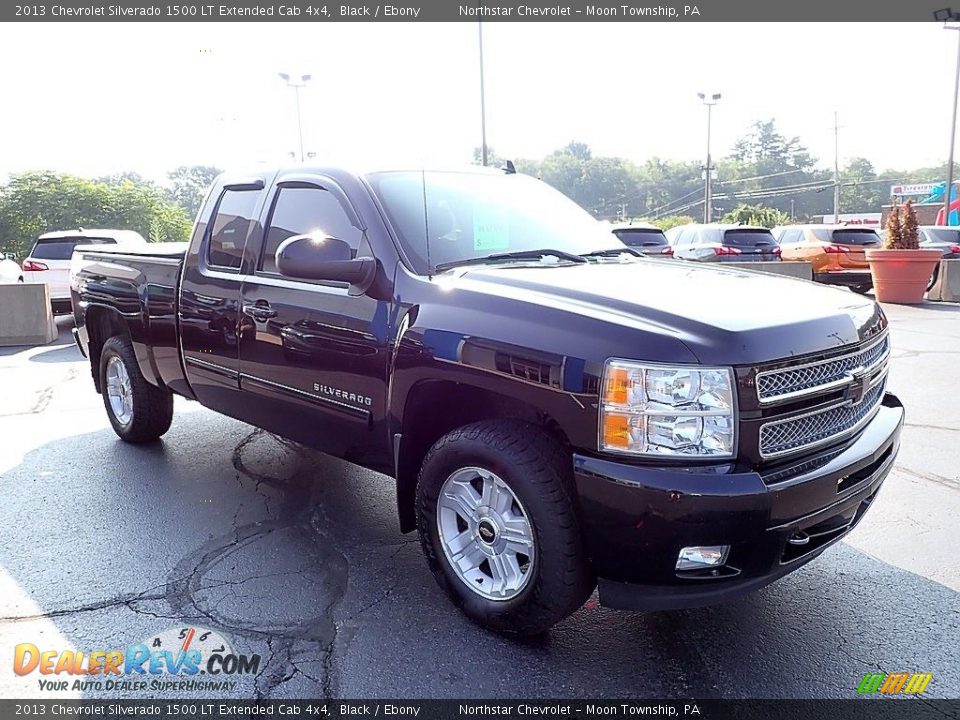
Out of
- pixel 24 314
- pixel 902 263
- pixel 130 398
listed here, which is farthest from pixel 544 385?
pixel 902 263

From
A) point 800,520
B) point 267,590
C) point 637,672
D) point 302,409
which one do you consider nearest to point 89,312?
point 302,409

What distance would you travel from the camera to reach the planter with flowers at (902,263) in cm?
1421

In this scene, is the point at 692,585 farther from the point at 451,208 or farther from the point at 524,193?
the point at 524,193

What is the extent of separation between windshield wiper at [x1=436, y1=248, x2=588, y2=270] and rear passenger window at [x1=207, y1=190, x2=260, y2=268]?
1471 millimetres

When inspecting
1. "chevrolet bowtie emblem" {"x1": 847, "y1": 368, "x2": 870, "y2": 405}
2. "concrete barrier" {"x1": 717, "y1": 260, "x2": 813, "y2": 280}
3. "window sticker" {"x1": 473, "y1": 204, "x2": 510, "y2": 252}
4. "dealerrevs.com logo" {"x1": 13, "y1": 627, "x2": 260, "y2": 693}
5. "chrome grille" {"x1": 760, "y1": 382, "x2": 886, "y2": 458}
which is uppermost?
"window sticker" {"x1": 473, "y1": 204, "x2": 510, "y2": 252}

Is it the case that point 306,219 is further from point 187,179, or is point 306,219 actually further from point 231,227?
point 187,179

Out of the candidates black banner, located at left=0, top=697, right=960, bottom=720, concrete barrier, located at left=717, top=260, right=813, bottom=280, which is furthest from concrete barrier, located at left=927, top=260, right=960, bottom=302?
black banner, located at left=0, top=697, right=960, bottom=720

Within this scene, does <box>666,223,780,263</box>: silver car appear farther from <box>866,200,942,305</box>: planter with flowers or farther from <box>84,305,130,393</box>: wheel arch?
<box>84,305,130,393</box>: wheel arch

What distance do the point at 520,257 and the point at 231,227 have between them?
6.06 feet

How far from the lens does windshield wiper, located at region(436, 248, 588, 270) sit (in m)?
3.43

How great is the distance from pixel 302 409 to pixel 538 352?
1624mm

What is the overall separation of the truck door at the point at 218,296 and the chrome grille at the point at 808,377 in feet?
9.27

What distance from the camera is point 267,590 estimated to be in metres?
3.40

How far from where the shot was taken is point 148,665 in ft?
Answer: 9.45
